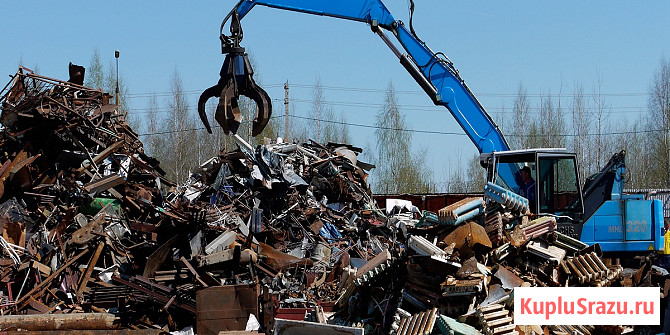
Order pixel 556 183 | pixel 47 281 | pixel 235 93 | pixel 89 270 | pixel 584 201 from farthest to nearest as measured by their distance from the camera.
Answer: pixel 89 270 < pixel 584 201 < pixel 47 281 < pixel 556 183 < pixel 235 93

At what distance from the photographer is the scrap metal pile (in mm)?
9219

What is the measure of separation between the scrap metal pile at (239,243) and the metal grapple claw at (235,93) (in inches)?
85.3

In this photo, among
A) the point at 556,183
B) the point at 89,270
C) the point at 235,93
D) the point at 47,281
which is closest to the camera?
the point at 235,93

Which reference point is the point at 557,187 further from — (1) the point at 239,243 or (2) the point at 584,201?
(1) the point at 239,243

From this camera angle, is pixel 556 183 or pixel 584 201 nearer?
pixel 556 183

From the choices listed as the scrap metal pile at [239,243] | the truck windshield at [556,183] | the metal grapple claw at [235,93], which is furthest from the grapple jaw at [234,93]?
the truck windshield at [556,183]

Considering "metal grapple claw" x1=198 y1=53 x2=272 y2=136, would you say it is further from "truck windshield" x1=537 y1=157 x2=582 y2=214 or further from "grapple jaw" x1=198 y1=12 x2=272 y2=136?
"truck windshield" x1=537 y1=157 x2=582 y2=214

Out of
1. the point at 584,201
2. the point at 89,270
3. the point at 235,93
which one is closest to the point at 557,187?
the point at 584,201

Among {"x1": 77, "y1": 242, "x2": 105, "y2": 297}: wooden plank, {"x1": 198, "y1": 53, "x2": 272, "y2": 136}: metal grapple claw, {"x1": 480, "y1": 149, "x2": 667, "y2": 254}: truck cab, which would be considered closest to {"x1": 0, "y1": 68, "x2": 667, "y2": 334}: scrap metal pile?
{"x1": 77, "y1": 242, "x2": 105, "y2": 297}: wooden plank

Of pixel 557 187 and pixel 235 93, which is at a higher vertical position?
pixel 235 93

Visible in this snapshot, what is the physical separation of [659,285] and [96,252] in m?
8.68

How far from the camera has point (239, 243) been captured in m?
12.3

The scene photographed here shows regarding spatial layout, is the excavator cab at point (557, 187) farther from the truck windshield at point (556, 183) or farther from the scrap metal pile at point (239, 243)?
the scrap metal pile at point (239, 243)

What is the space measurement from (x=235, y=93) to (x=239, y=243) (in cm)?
384
